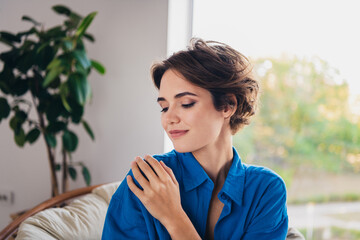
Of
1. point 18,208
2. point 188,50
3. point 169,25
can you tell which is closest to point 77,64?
point 169,25

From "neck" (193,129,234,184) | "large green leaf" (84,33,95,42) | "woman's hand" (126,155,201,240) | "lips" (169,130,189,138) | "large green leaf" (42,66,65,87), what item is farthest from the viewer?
"large green leaf" (84,33,95,42)

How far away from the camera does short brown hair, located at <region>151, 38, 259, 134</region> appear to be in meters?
1.02

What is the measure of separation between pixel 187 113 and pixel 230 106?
0.55 ft

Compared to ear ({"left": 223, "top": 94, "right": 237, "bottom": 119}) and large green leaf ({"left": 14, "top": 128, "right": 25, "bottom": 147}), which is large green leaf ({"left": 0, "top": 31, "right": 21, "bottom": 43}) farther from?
ear ({"left": 223, "top": 94, "right": 237, "bottom": 119})

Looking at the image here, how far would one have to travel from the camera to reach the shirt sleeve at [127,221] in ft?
3.32

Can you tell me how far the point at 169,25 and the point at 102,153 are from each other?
1021 millimetres

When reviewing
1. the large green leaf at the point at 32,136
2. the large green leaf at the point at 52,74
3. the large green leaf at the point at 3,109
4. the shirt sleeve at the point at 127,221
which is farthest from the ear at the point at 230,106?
the large green leaf at the point at 3,109

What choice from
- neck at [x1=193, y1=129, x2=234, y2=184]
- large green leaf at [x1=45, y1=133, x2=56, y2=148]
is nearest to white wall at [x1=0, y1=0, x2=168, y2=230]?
large green leaf at [x1=45, y1=133, x2=56, y2=148]

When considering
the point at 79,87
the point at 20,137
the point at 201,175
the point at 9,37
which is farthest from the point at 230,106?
the point at 9,37

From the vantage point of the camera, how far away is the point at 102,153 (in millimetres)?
2373

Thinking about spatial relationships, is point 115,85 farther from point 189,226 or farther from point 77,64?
point 189,226

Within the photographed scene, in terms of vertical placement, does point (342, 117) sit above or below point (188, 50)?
below

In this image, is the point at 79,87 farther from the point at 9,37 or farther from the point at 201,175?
the point at 201,175

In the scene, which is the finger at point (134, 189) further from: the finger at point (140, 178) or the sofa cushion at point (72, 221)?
the sofa cushion at point (72, 221)
